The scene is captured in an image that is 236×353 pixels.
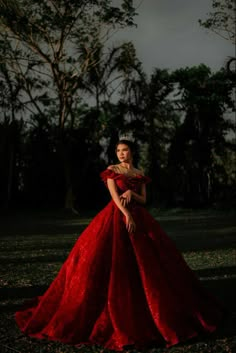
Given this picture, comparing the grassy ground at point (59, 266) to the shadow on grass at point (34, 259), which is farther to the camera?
the shadow on grass at point (34, 259)

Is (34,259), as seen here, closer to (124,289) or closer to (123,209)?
(123,209)

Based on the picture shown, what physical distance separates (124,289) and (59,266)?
12.7 feet

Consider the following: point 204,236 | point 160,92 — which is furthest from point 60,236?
point 160,92

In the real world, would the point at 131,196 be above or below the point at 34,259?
above

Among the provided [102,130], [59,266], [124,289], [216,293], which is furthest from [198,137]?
[124,289]

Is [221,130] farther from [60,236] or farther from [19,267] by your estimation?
[19,267]

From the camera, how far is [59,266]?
7.25 m

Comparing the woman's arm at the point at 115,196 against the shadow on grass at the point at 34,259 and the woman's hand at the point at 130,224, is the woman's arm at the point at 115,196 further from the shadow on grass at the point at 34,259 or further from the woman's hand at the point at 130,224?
the shadow on grass at the point at 34,259

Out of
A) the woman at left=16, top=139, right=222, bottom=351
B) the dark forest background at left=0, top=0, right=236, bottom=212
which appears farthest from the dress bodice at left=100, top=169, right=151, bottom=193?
the dark forest background at left=0, top=0, right=236, bottom=212

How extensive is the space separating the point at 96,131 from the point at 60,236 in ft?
37.7

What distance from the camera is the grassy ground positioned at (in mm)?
3508

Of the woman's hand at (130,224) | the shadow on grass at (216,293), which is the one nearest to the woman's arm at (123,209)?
the woman's hand at (130,224)

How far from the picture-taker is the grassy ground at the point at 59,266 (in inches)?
138

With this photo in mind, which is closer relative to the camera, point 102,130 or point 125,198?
point 125,198
